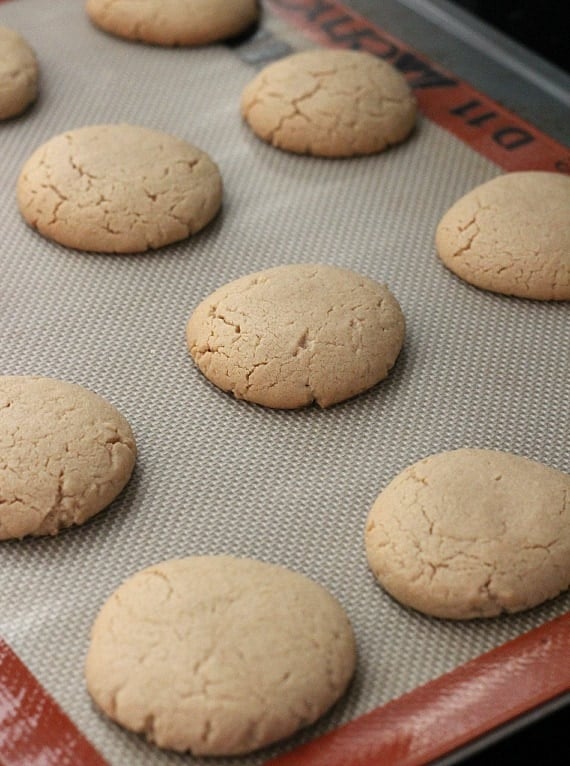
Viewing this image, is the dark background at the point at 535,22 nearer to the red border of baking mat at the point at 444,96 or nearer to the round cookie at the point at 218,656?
the red border of baking mat at the point at 444,96

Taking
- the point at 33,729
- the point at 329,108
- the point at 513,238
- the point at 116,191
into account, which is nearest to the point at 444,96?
the point at 329,108

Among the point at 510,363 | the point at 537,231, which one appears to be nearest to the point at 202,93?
the point at 537,231

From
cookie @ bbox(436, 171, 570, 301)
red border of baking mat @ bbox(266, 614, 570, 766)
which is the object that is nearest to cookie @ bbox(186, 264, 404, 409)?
cookie @ bbox(436, 171, 570, 301)

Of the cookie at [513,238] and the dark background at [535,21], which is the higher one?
the dark background at [535,21]

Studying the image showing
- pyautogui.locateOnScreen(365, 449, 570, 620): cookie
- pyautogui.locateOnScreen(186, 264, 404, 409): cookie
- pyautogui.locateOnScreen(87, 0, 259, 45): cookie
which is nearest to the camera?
pyautogui.locateOnScreen(365, 449, 570, 620): cookie

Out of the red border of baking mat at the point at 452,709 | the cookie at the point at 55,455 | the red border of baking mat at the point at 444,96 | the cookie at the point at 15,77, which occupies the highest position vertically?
the cookie at the point at 15,77

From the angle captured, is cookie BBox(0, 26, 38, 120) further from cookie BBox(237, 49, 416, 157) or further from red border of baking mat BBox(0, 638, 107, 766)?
red border of baking mat BBox(0, 638, 107, 766)

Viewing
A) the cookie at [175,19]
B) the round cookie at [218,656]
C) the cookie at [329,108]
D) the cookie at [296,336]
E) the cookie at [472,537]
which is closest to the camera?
the round cookie at [218,656]

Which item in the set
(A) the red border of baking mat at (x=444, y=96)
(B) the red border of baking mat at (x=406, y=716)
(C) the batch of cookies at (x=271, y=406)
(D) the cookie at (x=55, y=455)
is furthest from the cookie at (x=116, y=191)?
(B) the red border of baking mat at (x=406, y=716)
